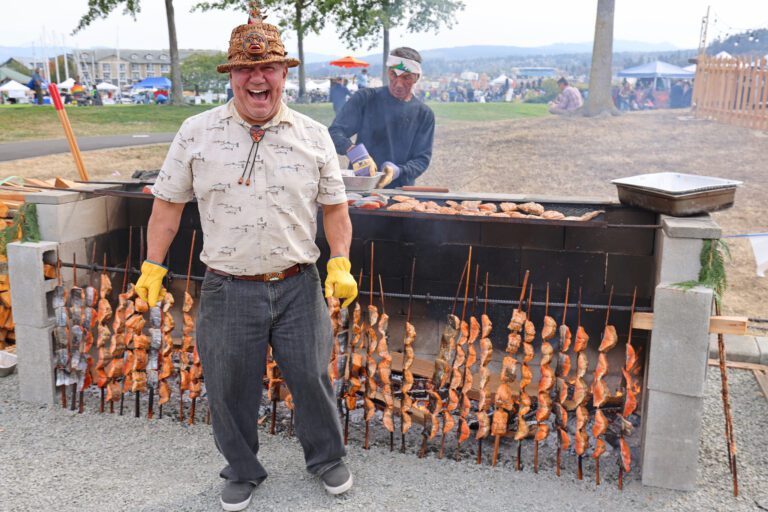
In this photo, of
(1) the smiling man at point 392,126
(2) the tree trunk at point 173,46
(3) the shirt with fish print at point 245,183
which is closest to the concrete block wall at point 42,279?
(3) the shirt with fish print at point 245,183

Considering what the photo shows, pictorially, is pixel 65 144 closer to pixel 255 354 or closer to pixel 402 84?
pixel 402 84

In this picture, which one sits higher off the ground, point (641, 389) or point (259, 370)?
point (259, 370)

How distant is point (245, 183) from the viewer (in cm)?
308

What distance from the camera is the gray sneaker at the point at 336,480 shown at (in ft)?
11.5

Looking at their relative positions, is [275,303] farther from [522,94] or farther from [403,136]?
[522,94]

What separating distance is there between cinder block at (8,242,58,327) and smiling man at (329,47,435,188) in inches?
101

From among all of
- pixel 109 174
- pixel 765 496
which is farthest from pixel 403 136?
pixel 109 174

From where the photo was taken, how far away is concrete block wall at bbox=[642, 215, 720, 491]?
11.3ft

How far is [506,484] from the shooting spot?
3645 millimetres

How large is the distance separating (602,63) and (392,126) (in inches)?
541

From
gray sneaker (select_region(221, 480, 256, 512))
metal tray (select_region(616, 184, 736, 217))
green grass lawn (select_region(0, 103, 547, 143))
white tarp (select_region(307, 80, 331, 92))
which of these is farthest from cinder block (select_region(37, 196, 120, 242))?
white tarp (select_region(307, 80, 331, 92))

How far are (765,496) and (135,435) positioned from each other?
3.37 metres

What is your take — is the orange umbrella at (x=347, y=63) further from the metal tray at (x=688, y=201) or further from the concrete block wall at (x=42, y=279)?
the metal tray at (x=688, y=201)

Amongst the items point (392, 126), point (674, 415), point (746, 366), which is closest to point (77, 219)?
point (392, 126)
